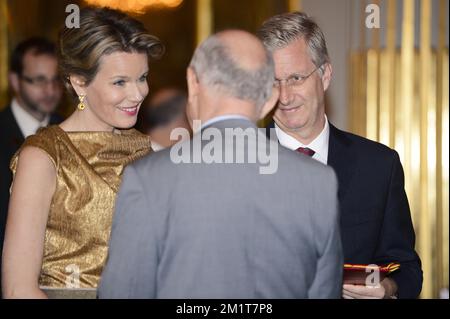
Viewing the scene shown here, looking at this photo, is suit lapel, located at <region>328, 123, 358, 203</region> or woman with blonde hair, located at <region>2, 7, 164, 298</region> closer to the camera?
woman with blonde hair, located at <region>2, 7, 164, 298</region>

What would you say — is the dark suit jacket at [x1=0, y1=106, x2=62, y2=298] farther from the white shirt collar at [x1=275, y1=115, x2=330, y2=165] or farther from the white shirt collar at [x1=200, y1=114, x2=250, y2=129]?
the white shirt collar at [x1=200, y1=114, x2=250, y2=129]

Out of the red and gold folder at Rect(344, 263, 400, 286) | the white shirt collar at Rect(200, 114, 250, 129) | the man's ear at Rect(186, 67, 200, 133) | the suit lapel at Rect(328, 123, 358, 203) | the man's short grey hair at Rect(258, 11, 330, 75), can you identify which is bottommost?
the red and gold folder at Rect(344, 263, 400, 286)

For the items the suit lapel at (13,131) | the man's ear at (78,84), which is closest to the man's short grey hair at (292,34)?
the man's ear at (78,84)

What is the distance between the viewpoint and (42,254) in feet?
8.30

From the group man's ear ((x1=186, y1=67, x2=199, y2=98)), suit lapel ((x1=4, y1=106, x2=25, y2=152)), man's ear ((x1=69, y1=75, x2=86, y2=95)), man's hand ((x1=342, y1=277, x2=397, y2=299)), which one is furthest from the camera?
suit lapel ((x1=4, y1=106, x2=25, y2=152))

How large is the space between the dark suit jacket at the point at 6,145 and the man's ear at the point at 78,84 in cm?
157

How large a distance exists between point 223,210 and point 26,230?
71cm

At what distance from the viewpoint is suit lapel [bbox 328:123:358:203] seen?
302 cm

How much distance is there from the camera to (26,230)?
2482 millimetres

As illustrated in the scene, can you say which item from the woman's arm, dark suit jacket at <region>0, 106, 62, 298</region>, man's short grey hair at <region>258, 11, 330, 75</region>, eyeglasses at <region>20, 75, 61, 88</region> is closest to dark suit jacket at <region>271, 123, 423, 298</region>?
man's short grey hair at <region>258, 11, 330, 75</region>

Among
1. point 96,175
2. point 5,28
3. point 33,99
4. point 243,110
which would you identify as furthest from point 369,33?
point 243,110

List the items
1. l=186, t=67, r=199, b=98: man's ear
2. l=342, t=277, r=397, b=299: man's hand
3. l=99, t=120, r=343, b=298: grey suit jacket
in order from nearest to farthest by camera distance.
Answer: l=99, t=120, r=343, b=298: grey suit jacket, l=186, t=67, r=199, b=98: man's ear, l=342, t=277, r=397, b=299: man's hand

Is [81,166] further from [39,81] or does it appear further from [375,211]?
[39,81]
